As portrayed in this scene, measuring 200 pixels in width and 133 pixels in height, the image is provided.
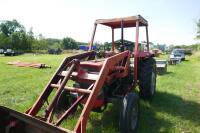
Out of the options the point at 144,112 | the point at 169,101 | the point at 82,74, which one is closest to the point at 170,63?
the point at 169,101

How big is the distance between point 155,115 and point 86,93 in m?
2.31

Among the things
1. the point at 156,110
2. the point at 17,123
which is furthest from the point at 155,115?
the point at 17,123

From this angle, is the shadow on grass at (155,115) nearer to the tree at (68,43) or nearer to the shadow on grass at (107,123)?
the shadow on grass at (107,123)

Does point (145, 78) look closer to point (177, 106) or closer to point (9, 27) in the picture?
point (177, 106)

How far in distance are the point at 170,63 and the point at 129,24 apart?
52.2ft

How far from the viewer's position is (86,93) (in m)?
3.96

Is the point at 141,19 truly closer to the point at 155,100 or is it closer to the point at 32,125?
the point at 155,100

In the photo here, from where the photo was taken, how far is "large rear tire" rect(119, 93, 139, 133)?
4074mm

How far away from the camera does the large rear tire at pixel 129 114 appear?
4.07 m

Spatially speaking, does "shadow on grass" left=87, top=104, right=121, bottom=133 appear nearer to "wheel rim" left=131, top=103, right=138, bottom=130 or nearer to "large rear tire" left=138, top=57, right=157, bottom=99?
"wheel rim" left=131, top=103, right=138, bottom=130

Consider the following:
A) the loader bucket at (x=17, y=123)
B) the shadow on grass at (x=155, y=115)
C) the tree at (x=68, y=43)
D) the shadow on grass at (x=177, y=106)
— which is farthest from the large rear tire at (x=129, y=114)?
the tree at (x=68, y=43)

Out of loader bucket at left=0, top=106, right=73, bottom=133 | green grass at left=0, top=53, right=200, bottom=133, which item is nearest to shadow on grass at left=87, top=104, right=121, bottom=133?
green grass at left=0, top=53, right=200, bottom=133

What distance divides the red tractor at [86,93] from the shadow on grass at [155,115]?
1.01 ft

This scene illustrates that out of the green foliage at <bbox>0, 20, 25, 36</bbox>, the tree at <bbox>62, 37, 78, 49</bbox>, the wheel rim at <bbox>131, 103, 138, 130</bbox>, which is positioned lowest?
the wheel rim at <bbox>131, 103, 138, 130</bbox>
